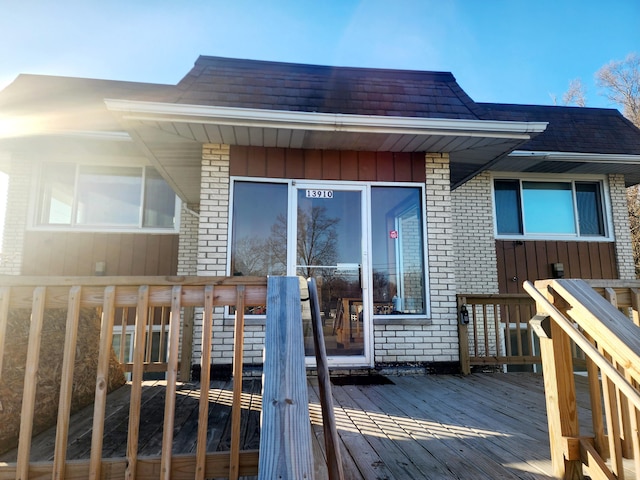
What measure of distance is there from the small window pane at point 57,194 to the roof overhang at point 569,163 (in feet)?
22.6

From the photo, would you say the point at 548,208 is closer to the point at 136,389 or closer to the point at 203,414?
the point at 203,414

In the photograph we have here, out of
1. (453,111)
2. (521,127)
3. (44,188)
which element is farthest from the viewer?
(44,188)

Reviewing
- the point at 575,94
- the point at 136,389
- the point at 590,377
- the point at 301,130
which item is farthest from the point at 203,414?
the point at 575,94

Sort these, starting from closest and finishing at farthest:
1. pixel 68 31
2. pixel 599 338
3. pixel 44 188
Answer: pixel 599 338, pixel 44 188, pixel 68 31

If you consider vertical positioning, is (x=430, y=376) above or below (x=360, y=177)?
below

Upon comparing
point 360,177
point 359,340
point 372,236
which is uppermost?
point 360,177

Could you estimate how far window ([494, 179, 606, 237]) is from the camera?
20.5 ft

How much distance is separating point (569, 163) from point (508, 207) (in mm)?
1142

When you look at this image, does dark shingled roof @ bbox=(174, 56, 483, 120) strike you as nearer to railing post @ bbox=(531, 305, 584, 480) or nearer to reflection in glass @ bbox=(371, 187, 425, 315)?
reflection in glass @ bbox=(371, 187, 425, 315)

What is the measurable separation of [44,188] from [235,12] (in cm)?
468

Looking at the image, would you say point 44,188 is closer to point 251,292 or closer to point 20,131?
point 20,131

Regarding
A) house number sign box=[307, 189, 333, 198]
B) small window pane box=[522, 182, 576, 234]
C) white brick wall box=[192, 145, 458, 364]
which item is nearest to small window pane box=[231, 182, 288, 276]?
white brick wall box=[192, 145, 458, 364]

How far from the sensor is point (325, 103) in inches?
167

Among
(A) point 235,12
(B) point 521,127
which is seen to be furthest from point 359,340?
(A) point 235,12
